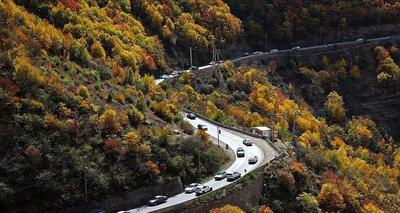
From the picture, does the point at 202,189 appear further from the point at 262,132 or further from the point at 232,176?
the point at 262,132

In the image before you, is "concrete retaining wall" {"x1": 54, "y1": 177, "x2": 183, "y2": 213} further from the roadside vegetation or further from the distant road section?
the distant road section

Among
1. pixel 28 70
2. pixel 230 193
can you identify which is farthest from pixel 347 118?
pixel 28 70

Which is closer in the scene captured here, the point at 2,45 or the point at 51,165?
the point at 51,165

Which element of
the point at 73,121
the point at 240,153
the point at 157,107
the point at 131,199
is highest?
the point at 73,121

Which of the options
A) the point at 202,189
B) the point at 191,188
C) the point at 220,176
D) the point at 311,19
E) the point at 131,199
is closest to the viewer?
the point at 131,199

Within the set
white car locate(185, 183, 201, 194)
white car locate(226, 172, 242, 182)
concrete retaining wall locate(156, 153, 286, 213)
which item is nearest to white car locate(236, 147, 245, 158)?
concrete retaining wall locate(156, 153, 286, 213)

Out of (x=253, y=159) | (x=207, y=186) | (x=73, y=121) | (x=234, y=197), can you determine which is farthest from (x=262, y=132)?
(x=73, y=121)

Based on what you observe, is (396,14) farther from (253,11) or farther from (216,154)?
(216,154)

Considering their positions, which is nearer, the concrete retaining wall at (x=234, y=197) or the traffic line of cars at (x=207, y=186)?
the concrete retaining wall at (x=234, y=197)

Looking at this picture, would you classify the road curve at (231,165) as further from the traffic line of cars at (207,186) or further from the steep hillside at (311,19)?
the steep hillside at (311,19)

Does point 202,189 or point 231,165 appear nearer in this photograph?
point 202,189

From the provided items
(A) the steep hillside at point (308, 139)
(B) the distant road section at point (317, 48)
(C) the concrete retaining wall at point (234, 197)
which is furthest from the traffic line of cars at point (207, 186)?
(B) the distant road section at point (317, 48)
